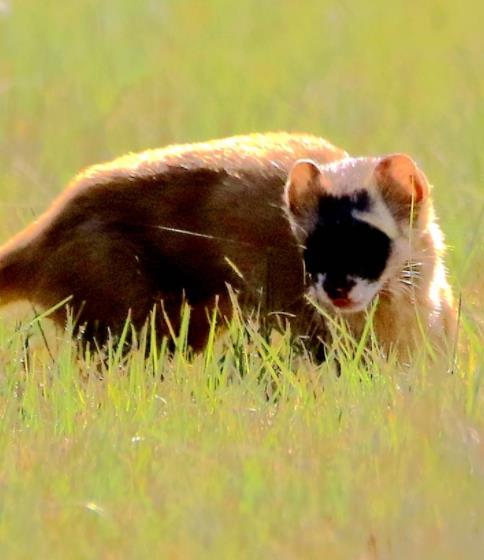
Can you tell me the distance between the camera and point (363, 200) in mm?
5930

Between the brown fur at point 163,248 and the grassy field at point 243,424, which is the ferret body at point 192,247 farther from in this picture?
the grassy field at point 243,424

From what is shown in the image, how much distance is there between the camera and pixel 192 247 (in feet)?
20.3

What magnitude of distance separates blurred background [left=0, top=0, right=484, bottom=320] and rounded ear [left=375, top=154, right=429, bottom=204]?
72 centimetres

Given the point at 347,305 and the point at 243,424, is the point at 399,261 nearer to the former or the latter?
the point at 347,305

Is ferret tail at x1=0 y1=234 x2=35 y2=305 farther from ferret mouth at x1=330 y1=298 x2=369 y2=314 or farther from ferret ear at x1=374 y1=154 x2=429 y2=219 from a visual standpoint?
ferret ear at x1=374 y1=154 x2=429 y2=219

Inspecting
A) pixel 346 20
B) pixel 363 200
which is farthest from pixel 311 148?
pixel 346 20

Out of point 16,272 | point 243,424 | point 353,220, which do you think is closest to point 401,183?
point 353,220

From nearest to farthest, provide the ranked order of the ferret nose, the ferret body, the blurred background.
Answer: the ferret nose < the ferret body < the blurred background

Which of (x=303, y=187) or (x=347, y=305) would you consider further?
(x=303, y=187)

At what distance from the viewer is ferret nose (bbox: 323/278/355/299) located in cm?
561

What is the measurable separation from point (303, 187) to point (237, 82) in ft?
14.3

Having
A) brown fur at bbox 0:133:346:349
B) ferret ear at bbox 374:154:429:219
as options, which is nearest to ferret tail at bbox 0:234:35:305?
brown fur at bbox 0:133:346:349

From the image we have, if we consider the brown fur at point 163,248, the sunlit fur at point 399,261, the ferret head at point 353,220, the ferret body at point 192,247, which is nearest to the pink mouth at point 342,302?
the ferret head at point 353,220

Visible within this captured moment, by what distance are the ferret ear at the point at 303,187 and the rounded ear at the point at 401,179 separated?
0.23 meters
